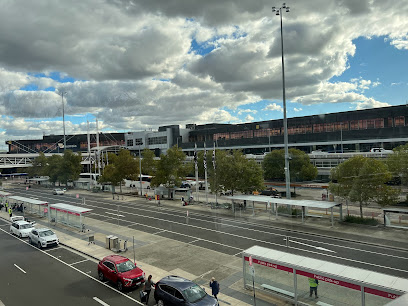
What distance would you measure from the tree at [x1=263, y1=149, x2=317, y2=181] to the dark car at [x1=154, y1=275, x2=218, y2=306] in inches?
1694

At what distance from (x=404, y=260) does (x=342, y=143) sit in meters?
63.6

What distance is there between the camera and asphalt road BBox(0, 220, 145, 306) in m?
16.0

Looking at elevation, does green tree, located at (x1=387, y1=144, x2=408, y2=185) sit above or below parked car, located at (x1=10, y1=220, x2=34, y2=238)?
above

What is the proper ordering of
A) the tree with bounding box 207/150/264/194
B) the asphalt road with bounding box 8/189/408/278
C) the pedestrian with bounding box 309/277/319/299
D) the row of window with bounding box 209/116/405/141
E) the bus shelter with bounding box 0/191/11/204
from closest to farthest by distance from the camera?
the pedestrian with bounding box 309/277/319/299, the asphalt road with bounding box 8/189/408/278, the tree with bounding box 207/150/264/194, the bus shelter with bounding box 0/191/11/204, the row of window with bounding box 209/116/405/141

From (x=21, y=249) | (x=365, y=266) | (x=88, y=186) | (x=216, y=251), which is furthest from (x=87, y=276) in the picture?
(x=88, y=186)

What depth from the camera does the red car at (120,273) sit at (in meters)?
16.9

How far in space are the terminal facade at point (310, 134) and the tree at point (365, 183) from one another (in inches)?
1465

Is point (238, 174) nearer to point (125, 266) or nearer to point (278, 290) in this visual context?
point (125, 266)

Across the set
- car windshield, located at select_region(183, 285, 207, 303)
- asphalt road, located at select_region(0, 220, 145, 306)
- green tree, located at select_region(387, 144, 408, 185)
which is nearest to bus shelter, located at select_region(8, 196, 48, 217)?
asphalt road, located at select_region(0, 220, 145, 306)

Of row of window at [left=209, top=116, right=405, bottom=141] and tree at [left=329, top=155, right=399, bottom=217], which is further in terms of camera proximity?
row of window at [left=209, top=116, right=405, bottom=141]

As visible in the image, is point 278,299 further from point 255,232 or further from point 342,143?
point 342,143

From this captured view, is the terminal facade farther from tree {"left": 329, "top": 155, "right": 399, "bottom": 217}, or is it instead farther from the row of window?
tree {"left": 329, "top": 155, "right": 399, "bottom": 217}

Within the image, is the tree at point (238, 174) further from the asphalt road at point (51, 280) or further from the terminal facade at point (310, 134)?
the asphalt road at point (51, 280)

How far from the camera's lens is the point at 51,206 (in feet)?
117
